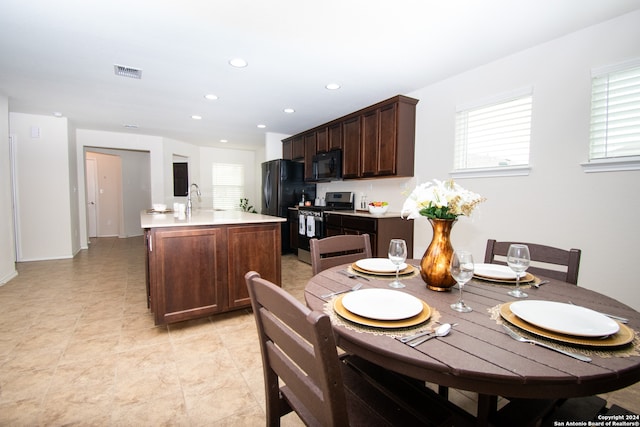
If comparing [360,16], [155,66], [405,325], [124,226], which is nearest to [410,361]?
[405,325]

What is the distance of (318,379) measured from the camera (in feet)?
2.29

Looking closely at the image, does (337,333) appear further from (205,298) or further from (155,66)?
(155,66)

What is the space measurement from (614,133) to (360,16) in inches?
81.2

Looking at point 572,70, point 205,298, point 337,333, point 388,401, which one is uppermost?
point 572,70

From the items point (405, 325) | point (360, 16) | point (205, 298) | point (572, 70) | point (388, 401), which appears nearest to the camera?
Answer: point (405, 325)

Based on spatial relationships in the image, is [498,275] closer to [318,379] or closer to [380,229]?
[318,379]

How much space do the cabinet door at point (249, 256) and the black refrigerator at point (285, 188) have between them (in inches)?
105

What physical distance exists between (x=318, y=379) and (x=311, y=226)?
4.04 meters

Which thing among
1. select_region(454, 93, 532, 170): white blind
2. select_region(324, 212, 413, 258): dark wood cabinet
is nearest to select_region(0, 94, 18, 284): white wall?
select_region(324, 212, 413, 258): dark wood cabinet

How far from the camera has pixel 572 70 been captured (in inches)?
89.8

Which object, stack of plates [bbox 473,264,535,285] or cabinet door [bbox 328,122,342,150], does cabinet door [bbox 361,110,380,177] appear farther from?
stack of plates [bbox 473,264,535,285]

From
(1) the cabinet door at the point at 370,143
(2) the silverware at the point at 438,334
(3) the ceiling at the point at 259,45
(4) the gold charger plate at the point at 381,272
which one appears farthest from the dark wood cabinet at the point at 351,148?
(2) the silverware at the point at 438,334

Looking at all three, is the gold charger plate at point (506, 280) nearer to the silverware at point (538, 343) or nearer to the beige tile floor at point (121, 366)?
the silverware at point (538, 343)

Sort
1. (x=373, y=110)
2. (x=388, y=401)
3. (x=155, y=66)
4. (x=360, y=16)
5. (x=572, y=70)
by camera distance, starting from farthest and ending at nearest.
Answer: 1. (x=373, y=110)
2. (x=155, y=66)
3. (x=572, y=70)
4. (x=360, y=16)
5. (x=388, y=401)
